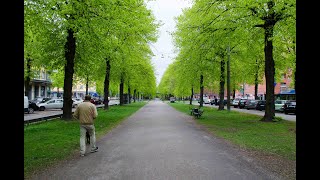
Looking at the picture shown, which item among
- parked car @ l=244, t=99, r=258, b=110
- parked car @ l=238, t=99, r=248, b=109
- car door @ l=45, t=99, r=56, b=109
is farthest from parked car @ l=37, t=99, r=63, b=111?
parked car @ l=238, t=99, r=248, b=109

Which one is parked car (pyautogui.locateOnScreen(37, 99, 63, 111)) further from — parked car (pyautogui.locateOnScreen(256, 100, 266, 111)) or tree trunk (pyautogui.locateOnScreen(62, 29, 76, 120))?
parked car (pyautogui.locateOnScreen(256, 100, 266, 111))

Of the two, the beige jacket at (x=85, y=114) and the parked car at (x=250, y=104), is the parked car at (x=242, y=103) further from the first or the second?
the beige jacket at (x=85, y=114)

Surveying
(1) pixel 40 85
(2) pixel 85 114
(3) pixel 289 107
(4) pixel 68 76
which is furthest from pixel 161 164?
(1) pixel 40 85

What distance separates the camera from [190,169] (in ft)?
22.8

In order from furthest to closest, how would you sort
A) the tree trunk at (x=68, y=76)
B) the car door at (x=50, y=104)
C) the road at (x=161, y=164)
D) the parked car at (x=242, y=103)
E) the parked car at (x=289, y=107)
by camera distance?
1. the parked car at (x=242, y=103)
2. the car door at (x=50, y=104)
3. the parked car at (x=289, y=107)
4. the tree trunk at (x=68, y=76)
5. the road at (x=161, y=164)

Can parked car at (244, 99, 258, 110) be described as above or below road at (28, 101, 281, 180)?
above

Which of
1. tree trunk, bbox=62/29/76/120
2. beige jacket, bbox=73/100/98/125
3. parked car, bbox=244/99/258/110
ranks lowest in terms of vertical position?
parked car, bbox=244/99/258/110

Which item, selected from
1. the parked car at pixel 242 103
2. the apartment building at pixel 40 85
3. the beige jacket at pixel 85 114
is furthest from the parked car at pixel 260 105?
the apartment building at pixel 40 85

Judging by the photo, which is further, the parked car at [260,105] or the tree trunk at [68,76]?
the parked car at [260,105]

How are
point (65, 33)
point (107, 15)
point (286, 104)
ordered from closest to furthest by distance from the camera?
→ 1. point (107, 15)
2. point (65, 33)
3. point (286, 104)

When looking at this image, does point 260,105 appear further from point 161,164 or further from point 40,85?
Answer: point 40,85
